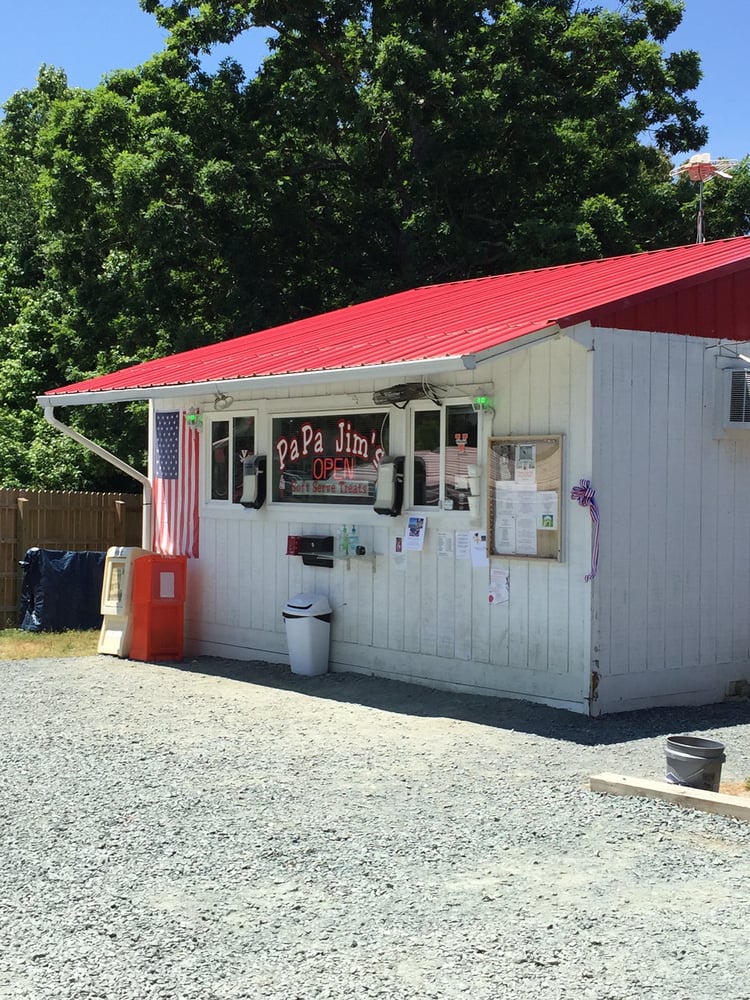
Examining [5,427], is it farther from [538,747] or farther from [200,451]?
[538,747]

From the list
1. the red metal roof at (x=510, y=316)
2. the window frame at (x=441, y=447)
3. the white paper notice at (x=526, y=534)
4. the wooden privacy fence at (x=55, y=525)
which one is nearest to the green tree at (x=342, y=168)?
the wooden privacy fence at (x=55, y=525)

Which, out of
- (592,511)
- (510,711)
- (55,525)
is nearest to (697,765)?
(510,711)

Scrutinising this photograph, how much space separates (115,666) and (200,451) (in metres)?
2.57

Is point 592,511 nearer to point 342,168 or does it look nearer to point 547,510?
point 547,510

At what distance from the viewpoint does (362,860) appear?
17.5 feet

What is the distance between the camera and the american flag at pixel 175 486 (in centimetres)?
1302

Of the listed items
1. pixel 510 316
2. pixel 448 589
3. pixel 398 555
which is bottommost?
pixel 448 589

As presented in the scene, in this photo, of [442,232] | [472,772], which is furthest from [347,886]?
[442,232]

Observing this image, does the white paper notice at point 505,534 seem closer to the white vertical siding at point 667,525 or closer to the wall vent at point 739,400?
the white vertical siding at point 667,525

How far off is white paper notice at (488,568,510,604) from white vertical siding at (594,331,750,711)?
86 centimetres

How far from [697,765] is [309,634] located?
198 inches

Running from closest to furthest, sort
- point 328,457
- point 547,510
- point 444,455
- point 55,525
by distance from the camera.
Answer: point 547,510 → point 444,455 → point 328,457 → point 55,525

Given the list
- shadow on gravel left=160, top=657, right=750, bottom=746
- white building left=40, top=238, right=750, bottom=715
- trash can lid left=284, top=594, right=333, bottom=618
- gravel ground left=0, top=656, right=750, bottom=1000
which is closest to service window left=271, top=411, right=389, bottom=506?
white building left=40, top=238, right=750, bottom=715

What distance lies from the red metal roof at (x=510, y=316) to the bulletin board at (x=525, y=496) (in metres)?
0.98
